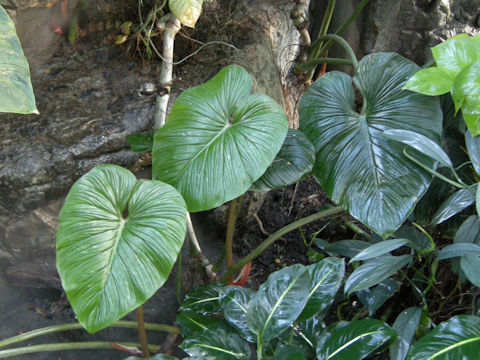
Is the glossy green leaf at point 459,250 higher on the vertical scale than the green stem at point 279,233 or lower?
higher

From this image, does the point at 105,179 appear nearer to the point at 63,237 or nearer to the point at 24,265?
the point at 63,237

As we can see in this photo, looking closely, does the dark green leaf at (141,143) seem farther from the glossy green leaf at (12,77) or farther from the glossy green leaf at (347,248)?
the glossy green leaf at (347,248)

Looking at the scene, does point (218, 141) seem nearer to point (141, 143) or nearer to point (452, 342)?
point (141, 143)

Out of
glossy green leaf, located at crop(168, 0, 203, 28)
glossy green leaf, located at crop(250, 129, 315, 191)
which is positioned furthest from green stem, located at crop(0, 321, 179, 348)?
glossy green leaf, located at crop(168, 0, 203, 28)

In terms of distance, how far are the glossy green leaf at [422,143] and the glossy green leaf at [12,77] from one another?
91 cm

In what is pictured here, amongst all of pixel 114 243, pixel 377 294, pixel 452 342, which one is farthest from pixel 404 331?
pixel 114 243

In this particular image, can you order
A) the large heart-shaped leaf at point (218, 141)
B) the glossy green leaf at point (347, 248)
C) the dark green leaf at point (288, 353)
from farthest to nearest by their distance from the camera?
the glossy green leaf at point (347, 248), the large heart-shaped leaf at point (218, 141), the dark green leaf at point (288, 353)

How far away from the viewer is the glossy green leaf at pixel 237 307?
3.83 ft

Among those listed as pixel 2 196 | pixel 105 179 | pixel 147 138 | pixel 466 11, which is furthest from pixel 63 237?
pixel 466 11

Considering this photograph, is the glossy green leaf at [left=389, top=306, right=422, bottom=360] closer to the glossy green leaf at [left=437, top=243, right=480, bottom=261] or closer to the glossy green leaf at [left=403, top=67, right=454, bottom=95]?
the glossy green leaf at [left=437, top=243, right=480, bottom=261]

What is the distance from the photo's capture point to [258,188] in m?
1.28

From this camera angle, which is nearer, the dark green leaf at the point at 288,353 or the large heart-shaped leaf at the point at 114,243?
the large heart-shaped leaf at the point at 114,243

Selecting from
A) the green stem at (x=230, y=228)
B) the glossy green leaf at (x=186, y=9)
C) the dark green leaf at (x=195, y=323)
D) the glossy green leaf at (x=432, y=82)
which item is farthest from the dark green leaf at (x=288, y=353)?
the glossy green leaf at (x=186, y=9)

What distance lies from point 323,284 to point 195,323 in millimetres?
372
